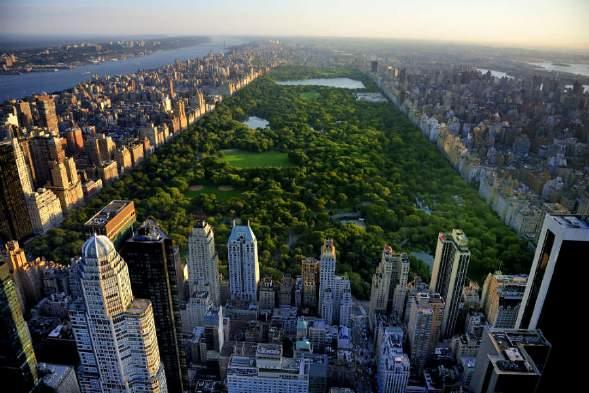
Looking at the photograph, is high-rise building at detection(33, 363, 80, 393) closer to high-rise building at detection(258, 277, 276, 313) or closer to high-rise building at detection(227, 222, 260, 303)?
high-rise building at detection(227, 222, 260, 303)

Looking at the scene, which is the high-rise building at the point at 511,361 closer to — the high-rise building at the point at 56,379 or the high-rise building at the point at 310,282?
the high-rise building at the point at 310,282

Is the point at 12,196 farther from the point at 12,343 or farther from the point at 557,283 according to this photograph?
the point at 557,283

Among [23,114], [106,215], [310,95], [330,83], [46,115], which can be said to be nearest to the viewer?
[106,215]

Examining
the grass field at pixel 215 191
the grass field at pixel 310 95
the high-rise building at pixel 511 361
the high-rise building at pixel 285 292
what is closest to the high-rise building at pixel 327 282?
the high-rise building at pixel 285 292

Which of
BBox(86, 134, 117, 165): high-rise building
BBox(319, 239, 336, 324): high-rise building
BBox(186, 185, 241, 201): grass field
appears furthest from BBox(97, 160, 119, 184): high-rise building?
BBox(319, 239, 336, 324): high-rise building

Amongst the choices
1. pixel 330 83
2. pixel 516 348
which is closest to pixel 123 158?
pixel 516 348

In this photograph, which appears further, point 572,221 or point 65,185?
point 65,185
